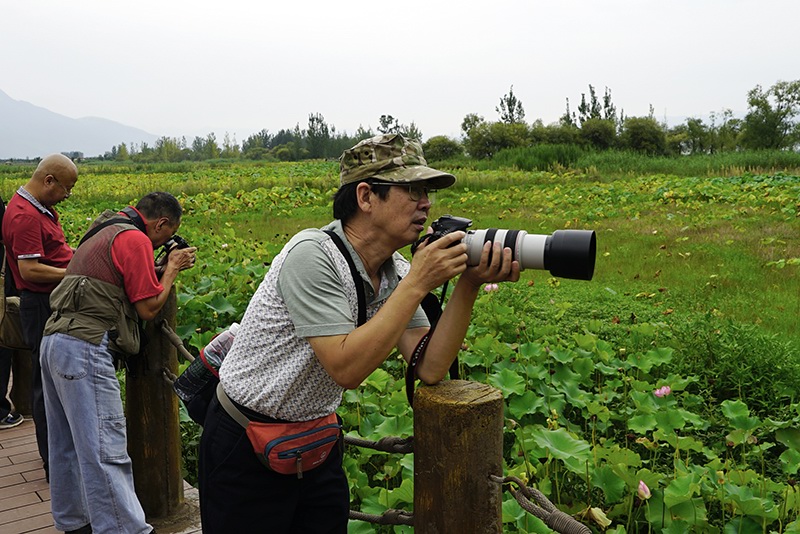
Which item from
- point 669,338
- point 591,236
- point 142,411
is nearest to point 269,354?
point 591,236

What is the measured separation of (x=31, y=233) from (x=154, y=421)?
45.7 inches

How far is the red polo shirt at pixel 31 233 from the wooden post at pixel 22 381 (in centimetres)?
151

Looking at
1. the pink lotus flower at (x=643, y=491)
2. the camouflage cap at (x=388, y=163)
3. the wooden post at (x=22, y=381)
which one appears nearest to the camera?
the camouflage cap at (x=388, y=163)

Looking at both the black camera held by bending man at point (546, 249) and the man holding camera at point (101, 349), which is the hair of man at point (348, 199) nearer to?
the black camera held by bending man at point (546, 249)

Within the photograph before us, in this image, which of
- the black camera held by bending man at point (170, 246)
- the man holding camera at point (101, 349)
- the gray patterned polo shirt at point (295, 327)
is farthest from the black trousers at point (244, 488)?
the black camera held by bending man at point (170, 246)

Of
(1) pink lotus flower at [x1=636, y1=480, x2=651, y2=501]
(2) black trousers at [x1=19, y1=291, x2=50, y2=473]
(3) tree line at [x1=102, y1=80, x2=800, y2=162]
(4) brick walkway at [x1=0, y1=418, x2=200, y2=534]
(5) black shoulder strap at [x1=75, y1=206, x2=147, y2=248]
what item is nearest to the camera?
(1) pink lotus flower at [x1=636, y1=480, x2=651, y2=501]

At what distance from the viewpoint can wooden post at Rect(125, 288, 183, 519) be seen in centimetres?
296

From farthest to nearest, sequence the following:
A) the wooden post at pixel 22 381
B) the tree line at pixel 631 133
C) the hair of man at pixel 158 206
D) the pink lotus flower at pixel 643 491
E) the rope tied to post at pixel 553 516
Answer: the tree line at pixel 631 133 → the wooden post at pixel 22 381 → the hair of man at pixel 158 206 → the pink lotus flower at pixel 643 491 → the rope tied to post at pixel 553 516

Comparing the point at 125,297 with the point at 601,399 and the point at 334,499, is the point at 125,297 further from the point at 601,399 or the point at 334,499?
the point at 601,399

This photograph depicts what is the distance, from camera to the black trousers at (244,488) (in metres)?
1.80

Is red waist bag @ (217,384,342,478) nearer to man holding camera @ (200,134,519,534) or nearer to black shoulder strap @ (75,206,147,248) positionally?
man holding camera @ (200,134,519,534)

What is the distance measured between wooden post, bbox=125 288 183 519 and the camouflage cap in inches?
63.8

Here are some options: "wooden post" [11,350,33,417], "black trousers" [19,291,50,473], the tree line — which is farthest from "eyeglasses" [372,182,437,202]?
the tree line

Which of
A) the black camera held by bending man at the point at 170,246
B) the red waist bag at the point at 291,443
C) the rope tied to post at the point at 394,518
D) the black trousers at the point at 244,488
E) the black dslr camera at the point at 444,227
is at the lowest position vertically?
the rope tied to post at the point at 394,518
